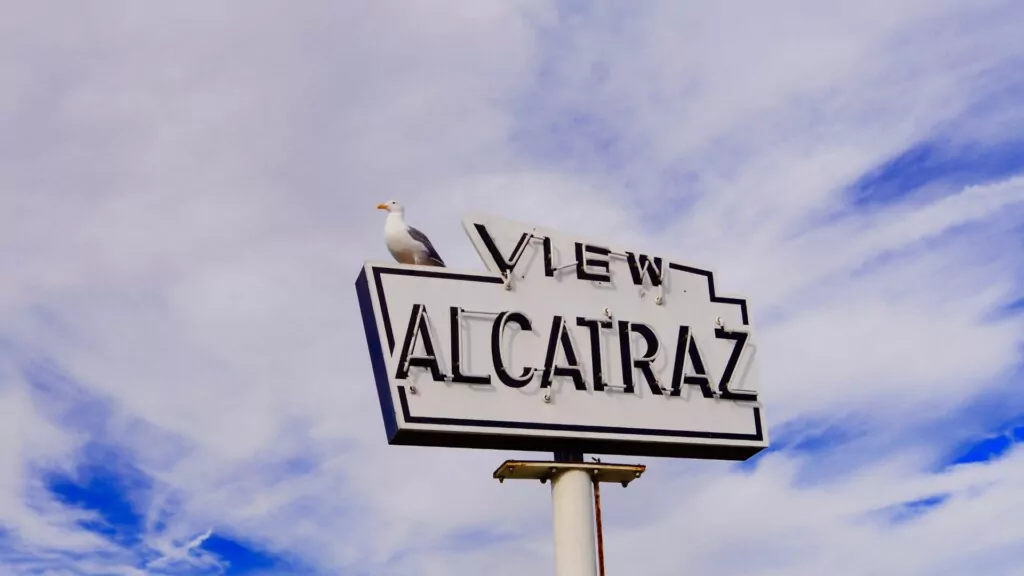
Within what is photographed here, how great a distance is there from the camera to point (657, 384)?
11.6 metres

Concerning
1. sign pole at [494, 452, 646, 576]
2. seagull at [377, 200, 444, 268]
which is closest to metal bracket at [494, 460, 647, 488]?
sign pole at [494, 452, 646, 576]

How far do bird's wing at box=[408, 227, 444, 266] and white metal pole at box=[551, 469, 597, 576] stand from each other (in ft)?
7.48

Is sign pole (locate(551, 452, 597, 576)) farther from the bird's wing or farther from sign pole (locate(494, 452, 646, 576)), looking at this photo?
the bird's wing

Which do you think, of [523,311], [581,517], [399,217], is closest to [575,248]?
[523,311]

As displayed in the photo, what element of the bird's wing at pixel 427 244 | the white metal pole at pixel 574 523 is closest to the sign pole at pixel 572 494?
the white metal pole at pixel 574 523

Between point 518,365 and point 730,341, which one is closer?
point 518,365

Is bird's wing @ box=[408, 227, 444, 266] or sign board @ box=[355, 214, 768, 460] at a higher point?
bird's wing @ box=[408, 227, 444, 266]

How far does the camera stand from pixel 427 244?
11.7 m

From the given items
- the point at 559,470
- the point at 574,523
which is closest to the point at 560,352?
the point at 559,470

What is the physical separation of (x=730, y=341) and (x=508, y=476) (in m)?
2.62

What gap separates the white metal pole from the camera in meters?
11.0

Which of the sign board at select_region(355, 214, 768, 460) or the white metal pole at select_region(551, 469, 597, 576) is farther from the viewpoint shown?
the white metal pole at select_region(551, 469, 597, 576)

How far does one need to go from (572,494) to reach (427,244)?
268 centimetres

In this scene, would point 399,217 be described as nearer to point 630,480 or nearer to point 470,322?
point 470,322
